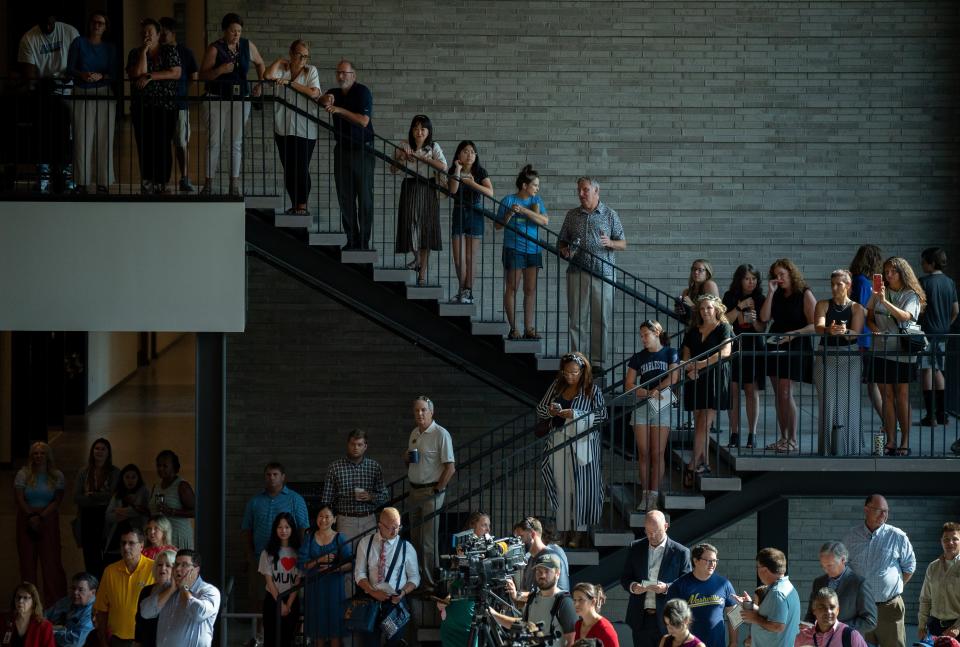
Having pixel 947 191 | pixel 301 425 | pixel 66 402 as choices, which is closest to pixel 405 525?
pixel 301 425

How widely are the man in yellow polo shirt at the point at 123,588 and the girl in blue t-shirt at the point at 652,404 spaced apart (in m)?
4.14

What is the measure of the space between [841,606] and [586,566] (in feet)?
7.58

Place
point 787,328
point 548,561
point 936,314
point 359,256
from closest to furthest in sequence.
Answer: point 548,561, point 787,328, point 936,314, point 359,256

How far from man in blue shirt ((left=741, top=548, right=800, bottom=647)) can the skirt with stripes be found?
4613 mm

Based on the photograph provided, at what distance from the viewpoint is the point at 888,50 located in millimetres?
15312

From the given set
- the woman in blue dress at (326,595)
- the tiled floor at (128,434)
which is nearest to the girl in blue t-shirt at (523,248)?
the woman in blue dress at (326,595)

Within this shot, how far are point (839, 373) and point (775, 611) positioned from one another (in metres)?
2.79

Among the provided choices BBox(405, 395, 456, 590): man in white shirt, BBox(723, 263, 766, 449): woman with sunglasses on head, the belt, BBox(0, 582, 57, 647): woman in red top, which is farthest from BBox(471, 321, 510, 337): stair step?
BBox(0, 582, 57, 647): woman in red top

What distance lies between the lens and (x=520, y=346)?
1234cm

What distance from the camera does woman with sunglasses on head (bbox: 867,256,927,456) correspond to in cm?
1095

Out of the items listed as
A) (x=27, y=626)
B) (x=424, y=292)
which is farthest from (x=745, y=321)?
(x=27, y=626)

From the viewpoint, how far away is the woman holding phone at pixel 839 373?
10.9 m

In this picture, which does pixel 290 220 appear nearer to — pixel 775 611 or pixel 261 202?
pixel 261 202

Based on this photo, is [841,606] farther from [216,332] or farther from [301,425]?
[301,425]
